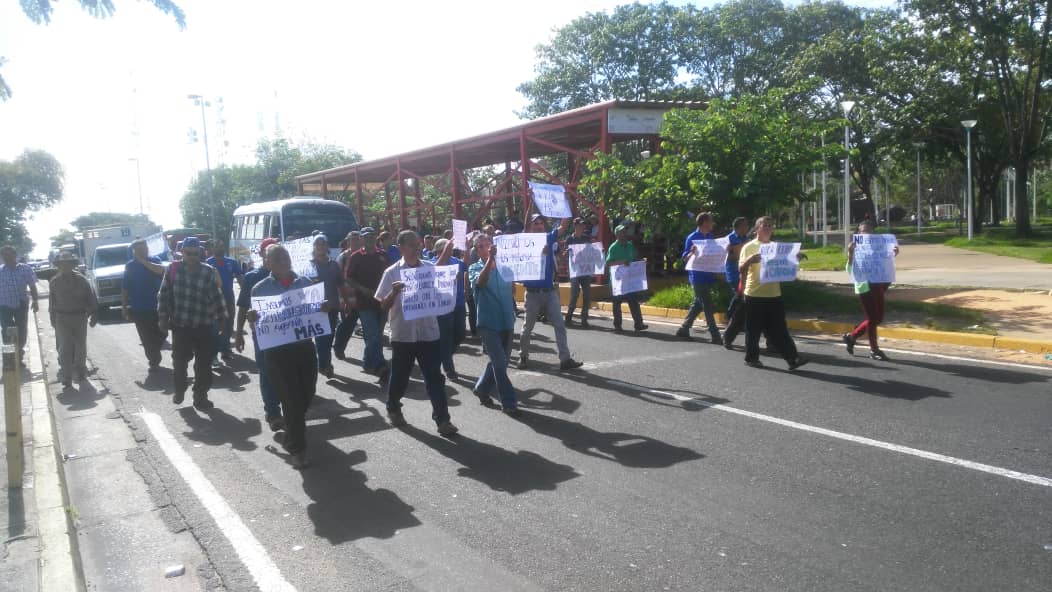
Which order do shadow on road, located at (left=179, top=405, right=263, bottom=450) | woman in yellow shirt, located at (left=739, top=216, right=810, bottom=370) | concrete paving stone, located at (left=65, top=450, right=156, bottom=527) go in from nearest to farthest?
concrete paving stone, located at (left=65, top=450, right=156, bottom=527) < shadow on road, located at (left=179, top=405, right=263, bottom=450) < woman in yellow shirt, located at (left=739, top=216, right=810, bottom=370)

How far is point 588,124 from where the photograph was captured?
18.6 m

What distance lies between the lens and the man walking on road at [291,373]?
6.20 m

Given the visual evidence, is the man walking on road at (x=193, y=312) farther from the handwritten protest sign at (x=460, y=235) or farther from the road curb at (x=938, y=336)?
the road curb at (x=938, y=336)

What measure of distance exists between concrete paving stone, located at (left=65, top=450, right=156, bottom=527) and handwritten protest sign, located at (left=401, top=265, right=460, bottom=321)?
2399mm

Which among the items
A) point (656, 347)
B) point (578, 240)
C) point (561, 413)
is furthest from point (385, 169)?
point (561, 413)

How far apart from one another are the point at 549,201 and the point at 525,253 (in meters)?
2.79

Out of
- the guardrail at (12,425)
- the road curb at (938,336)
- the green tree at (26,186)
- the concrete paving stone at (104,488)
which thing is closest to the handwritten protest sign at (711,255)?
the road curb at (938,336)

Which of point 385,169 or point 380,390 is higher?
point 385,169

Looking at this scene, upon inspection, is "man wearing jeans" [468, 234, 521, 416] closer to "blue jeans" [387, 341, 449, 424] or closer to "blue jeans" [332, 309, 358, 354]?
"blue jeans" [387, 341, 449, 424]

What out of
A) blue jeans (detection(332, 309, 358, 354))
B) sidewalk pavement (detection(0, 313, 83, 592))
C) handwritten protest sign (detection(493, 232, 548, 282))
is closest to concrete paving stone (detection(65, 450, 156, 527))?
sidewalk pavement (detection(0, 313, 83, 592))

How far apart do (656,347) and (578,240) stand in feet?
11.0

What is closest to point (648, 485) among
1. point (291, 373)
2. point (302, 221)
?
point (291, 373)

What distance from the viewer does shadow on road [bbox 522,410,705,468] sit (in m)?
5.93

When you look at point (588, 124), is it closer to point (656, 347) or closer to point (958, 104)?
point (656, 347)
